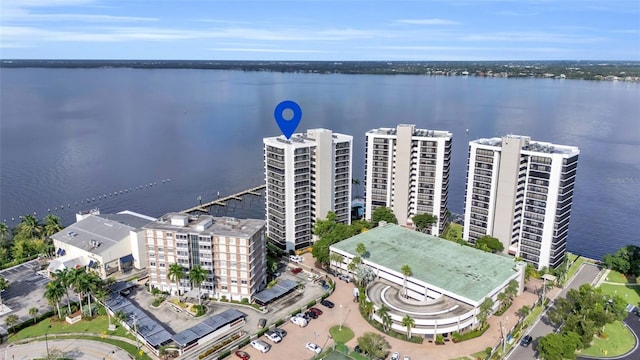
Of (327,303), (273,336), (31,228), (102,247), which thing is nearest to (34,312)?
(102,247)

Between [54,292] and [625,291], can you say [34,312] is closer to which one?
[54,292]

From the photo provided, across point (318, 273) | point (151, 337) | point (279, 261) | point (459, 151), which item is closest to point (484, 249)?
point (318, 273)

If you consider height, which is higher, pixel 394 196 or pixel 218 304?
pixel 394 196

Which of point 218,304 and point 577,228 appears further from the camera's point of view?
point 577,228

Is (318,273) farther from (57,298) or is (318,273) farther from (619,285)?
(619,285)

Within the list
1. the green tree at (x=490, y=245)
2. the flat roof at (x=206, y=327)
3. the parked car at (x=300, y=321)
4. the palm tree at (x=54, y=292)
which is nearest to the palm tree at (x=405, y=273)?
the parked car at (x=300, y=321)

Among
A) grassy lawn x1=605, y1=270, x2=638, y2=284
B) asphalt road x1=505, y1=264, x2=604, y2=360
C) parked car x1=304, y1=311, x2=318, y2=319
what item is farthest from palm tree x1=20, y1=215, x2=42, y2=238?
grassy lawn x1=605, y1=270, x2=638, y2=284

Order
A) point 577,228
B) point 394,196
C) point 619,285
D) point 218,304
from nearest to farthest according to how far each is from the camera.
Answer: point 218,304
point 619,285
point 394,196
point 577,228

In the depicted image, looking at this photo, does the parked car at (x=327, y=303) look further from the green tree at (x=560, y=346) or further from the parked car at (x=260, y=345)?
the green tree at (x=560, y=346)
